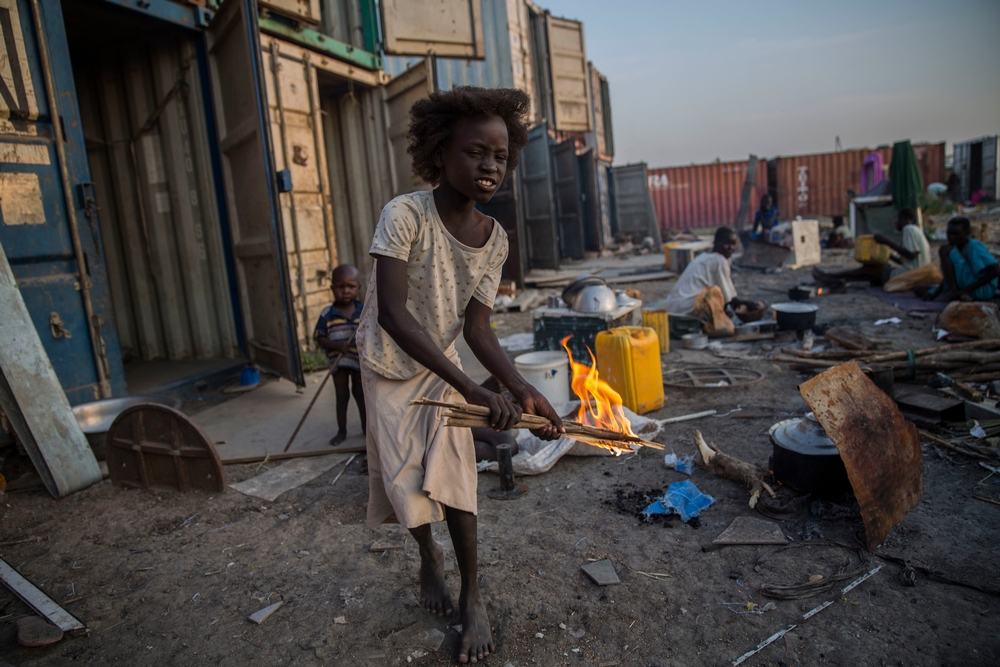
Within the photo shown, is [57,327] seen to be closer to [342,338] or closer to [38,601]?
[342,338]

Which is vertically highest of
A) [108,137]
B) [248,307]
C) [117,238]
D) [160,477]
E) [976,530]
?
[108,137]

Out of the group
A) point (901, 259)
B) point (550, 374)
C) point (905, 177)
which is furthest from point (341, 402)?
point (905, 177)

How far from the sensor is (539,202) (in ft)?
42.5

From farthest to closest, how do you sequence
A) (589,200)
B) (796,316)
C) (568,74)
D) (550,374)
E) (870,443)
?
(589,200), (568,74), (796,316), (550,374), (870,443)

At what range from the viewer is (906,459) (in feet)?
9.59

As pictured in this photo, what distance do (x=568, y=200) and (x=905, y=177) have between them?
23.6 feet

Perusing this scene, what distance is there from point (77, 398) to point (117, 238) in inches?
114

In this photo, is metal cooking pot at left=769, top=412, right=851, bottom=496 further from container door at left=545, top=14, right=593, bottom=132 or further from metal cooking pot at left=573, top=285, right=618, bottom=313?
container door at left=545, top=14, right=593, bottom=132

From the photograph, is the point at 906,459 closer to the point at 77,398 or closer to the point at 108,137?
the point at 77,398

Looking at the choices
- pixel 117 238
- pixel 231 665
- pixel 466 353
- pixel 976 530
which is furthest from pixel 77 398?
pixel 976 530

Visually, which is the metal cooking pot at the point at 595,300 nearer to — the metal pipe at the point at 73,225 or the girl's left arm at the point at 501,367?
→ the girl's left arm at the point at 501,367

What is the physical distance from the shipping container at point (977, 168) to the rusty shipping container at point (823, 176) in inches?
34.8

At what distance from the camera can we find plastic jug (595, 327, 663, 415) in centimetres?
477

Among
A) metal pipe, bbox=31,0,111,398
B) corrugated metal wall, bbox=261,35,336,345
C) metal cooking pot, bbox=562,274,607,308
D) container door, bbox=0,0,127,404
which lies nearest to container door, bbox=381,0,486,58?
corrugated metal wall, bbox=261,35,336,345
